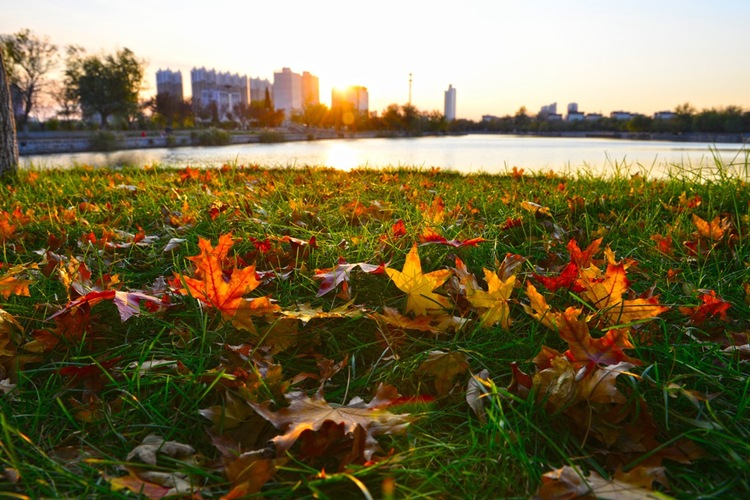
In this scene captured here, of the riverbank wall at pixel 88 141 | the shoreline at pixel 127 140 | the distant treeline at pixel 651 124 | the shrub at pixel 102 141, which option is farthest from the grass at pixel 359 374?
the distant treeline at pixel 651 124

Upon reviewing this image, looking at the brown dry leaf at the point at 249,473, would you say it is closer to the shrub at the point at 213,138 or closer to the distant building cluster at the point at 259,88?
the shrub at the point at 213,138

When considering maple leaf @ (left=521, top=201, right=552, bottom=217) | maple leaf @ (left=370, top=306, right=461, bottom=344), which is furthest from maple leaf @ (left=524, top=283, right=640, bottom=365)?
maple leaf @ (left=521, top=201, right=552, bottom=217)

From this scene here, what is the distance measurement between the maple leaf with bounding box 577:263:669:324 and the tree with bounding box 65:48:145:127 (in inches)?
1948

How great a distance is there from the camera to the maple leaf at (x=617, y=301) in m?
1.27

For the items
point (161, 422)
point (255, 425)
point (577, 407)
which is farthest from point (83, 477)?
point (577, 407)

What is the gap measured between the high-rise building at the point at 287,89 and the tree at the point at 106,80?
134m

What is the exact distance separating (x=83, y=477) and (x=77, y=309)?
0.63 m

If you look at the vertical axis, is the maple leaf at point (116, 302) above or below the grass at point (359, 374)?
above

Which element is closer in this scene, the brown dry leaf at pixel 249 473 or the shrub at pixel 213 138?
the brown dry leaf at pixel 249 473

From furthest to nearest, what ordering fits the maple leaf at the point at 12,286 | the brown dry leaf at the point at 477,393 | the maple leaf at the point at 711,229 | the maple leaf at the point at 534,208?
1. the maple leaf at the point at 534,208
2. the maple leaf at the point at 711,229
3. the maple leaf at the point at 12,286
4. the brown dry leaf at the point at 477,393

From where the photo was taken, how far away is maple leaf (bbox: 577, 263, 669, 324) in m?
1.27

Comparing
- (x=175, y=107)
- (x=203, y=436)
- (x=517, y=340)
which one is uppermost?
(x=175, y=107)

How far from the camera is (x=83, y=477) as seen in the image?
899mm

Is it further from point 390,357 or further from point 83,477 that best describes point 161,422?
point 390,357
